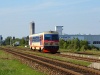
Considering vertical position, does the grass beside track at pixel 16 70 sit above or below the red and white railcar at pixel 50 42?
below

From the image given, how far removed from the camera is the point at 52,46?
49.0m

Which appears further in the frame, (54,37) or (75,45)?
(75,45)

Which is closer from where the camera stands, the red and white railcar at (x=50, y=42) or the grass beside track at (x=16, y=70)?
the grass beside track at (x=16, y=70)

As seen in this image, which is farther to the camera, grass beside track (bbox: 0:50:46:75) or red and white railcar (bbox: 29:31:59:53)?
red and white railcar (bbox: 29:31:59:53)

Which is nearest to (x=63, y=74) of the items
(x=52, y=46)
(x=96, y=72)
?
(x=96, y=72)

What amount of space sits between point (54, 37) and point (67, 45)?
37.0 m

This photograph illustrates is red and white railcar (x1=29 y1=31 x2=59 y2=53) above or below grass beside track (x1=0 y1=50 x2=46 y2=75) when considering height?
above

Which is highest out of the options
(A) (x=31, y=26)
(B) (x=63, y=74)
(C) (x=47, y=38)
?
(A) (x=31, y=26)

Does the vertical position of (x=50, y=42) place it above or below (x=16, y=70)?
above

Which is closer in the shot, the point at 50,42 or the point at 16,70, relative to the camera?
the point at 16,70

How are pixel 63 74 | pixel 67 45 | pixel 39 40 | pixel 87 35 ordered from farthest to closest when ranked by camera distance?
pixel 87 35 → pixel 67 45 → pixel 39 40 → pixel 63 74

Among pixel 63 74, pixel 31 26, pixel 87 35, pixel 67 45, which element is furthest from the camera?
pixel 87 35

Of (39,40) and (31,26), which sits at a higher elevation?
(31,26)

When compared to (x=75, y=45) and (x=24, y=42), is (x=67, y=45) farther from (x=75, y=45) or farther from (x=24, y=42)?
(x=24, y=42)
